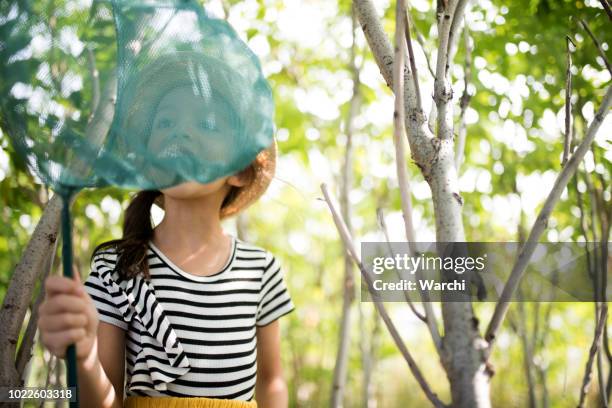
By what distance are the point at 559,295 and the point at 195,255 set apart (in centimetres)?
119

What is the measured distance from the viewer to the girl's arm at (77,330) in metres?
0.79

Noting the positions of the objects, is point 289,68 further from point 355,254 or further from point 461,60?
point 355,254

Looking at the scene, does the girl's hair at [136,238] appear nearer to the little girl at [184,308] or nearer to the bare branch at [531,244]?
the little girl at [184,308]

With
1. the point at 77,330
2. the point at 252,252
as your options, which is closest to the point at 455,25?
the point at 252,252

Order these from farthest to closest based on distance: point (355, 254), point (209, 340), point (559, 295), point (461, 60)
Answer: point (461, 60), point (559, 295), point (209, 340), point (355, 254)

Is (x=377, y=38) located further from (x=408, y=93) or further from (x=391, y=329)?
(x=391, y=329)

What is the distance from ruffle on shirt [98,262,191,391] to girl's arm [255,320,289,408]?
9.5 inches

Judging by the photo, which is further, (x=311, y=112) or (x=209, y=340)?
(x=311, y=112)

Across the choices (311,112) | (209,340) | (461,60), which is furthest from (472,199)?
(209,340)

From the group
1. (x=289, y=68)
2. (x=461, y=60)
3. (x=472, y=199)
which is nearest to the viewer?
(x=461, y=60)

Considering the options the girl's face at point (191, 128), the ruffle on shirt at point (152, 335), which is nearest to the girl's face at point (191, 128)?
the girl's face at point (191, 128)

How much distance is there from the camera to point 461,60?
207cm

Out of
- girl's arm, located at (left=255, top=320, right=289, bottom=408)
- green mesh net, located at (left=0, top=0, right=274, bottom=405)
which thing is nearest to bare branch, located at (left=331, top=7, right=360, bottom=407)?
girl's arm, located at (left=255, top=320, right=289, bottom=408)

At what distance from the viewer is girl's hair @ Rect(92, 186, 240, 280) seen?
1148 millimetres
